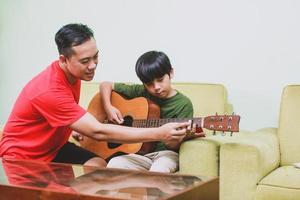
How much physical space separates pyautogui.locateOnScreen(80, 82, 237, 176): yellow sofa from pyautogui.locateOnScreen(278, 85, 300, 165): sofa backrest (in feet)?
1.08

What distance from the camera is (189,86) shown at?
9.56ft

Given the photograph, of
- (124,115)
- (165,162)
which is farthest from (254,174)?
(124,115)

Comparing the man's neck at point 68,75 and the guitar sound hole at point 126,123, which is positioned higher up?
the man's neck at point 68,75

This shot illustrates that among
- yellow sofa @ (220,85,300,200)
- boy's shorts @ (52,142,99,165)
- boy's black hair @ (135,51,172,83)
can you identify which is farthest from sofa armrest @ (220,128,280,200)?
boy's shorts @ (52,142,99,165)

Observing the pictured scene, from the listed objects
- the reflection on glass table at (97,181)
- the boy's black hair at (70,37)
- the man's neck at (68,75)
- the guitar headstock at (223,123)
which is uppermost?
the boy's black hair at (70,37)

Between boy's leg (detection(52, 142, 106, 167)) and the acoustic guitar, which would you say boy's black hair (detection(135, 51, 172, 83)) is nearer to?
the acoustic guitar

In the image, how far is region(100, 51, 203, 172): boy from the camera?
235cm

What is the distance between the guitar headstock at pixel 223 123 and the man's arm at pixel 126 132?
0.10m

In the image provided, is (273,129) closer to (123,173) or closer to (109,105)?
(109,105)

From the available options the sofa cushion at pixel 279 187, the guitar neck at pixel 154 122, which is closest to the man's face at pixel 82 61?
the guitar neck at pixel 154 122

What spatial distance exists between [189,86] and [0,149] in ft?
3.62

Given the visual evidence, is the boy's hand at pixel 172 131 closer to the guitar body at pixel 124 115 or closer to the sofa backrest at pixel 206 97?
the guitar body at pixel 124 115

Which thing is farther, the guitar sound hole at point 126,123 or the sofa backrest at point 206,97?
the sofa backrest at point 206,97

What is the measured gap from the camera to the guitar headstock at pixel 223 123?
6.97 feet
